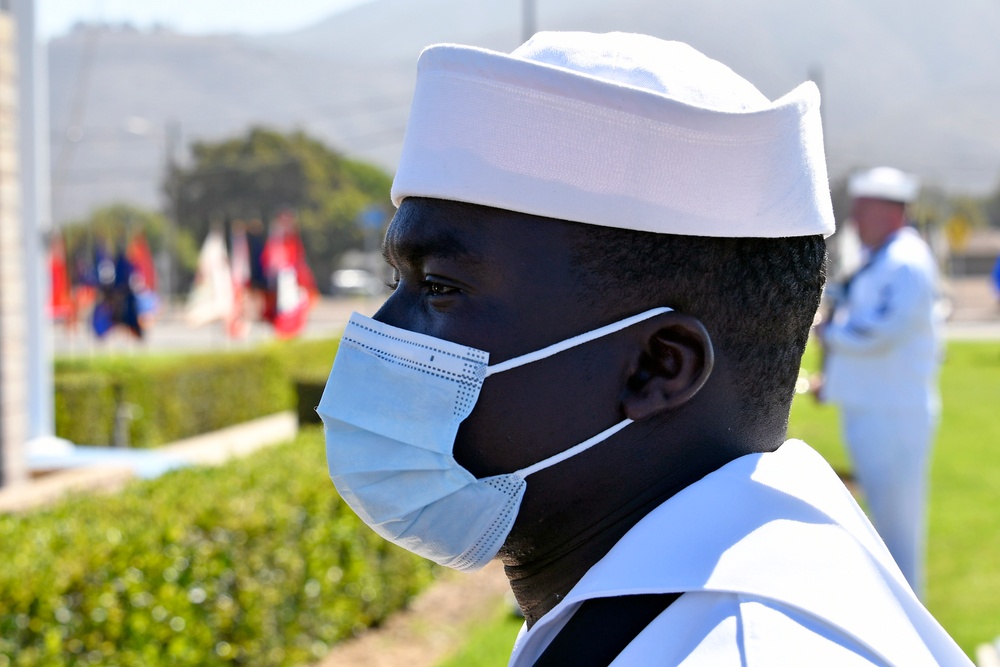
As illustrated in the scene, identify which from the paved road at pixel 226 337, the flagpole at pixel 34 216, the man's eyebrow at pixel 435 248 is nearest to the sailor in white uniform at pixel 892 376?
the man's eyebrow at pixel 435 248

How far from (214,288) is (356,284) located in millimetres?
43613

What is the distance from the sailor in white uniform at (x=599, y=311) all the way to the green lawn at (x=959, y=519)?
170 inches

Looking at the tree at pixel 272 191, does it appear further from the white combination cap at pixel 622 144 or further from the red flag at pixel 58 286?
the white combination cap at pixel 622 144

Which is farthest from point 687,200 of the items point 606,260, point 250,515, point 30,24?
point 30,24

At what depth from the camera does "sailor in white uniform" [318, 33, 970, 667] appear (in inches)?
54.3

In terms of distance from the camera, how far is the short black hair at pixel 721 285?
4.62 feet

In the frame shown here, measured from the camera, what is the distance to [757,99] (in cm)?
147

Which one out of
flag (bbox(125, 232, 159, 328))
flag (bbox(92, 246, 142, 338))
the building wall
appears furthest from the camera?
flag (bbox(125, 232, 159, 328))

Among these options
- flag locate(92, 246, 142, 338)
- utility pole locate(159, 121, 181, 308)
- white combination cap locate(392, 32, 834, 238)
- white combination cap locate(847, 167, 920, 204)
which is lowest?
utility pole locate(159, 121, 181, 308)

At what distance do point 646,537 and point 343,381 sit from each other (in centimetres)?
50

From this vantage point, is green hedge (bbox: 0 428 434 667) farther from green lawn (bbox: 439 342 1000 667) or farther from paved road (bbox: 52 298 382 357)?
paved road (bbox: 52 298 382 357)

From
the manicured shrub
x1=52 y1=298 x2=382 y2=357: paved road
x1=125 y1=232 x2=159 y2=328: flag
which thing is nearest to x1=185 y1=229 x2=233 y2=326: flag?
x1=125 y1=232 x2=159 y2=328: flag

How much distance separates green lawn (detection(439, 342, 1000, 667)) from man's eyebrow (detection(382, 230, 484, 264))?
438cm

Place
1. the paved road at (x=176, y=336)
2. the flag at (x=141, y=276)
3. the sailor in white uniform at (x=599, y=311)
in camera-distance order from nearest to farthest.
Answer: the sailor in white uniform at (x=599, y=311) → the flag at (x=141, y=276) → the paved road at (x=176, y=336)
